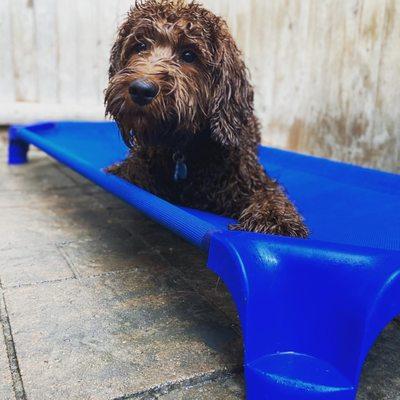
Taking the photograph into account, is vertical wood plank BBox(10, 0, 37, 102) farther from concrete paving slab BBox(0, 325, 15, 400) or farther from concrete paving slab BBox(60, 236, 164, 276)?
concrete paving slab BBox(0, 325, 15, 400)

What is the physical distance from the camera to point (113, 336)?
64.6 inches

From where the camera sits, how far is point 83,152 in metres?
3.40

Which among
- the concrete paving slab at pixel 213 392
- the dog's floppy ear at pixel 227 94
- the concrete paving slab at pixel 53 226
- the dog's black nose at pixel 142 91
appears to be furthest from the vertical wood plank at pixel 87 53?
the concrete paving slab at pixel 213 392

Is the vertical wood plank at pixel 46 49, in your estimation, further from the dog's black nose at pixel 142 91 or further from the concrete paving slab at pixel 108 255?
the dog's black nose at pixel 142 91

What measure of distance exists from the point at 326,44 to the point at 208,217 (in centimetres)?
244

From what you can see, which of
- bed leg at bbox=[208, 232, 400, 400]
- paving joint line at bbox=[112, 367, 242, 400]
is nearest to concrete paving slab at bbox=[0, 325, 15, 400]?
paving joint line at bbox=[112, 367, 242, 400]

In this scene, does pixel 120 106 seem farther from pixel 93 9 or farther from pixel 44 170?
pixel 93 9

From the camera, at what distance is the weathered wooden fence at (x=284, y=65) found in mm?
3496

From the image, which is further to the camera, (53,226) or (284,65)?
(284,65)

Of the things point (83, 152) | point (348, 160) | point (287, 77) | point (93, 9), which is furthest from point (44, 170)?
point (348, 160)

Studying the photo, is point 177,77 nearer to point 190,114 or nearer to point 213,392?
point 190,114

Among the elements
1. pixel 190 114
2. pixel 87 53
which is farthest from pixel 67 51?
pixel 190 114

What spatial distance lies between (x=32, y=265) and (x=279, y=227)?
45.6 inches

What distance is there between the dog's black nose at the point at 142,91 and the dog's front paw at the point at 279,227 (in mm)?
574
